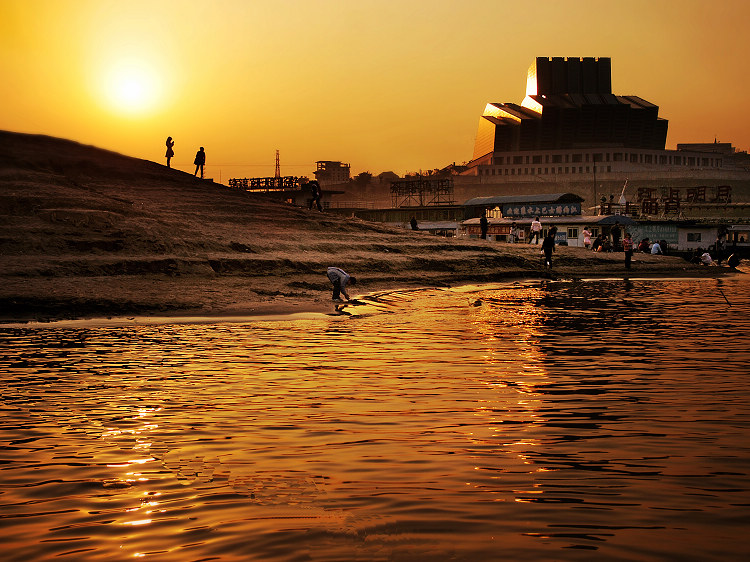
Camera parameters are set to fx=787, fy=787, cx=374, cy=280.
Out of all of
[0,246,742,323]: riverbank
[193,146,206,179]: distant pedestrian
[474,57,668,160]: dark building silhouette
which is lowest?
[0,246,742,323]: riverbank

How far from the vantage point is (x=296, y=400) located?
32.8ft

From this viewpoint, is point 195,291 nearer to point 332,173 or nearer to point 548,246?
point 548,246

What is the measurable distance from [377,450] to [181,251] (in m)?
24.2

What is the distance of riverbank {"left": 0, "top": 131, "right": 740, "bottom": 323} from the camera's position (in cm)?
2328

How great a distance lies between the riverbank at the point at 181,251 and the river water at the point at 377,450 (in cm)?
777

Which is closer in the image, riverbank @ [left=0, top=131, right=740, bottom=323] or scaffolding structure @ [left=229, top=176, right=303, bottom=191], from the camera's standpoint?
riverbank @ [left=0, top=131, right=740, bottom=323]

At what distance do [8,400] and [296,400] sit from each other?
12.1ft

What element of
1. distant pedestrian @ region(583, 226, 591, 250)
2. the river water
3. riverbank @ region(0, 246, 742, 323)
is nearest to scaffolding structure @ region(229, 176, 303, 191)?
distant pedestrian @ region(583, 226, 591, 250)

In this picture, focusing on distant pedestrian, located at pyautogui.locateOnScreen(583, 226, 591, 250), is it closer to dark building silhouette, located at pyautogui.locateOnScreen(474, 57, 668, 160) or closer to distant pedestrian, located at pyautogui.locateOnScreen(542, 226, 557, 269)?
distant pedestrian, located at pyautogui.locateOnScreen(542, 226, 557, 269)

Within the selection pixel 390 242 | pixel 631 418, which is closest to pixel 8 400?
pixel 631 418

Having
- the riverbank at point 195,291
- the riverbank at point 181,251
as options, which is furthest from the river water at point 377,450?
the riverbank at point 181,251

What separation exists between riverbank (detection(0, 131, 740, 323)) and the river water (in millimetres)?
7774

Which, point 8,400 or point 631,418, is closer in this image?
point 631,418

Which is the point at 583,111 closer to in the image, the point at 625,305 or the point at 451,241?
the point at 451,241
